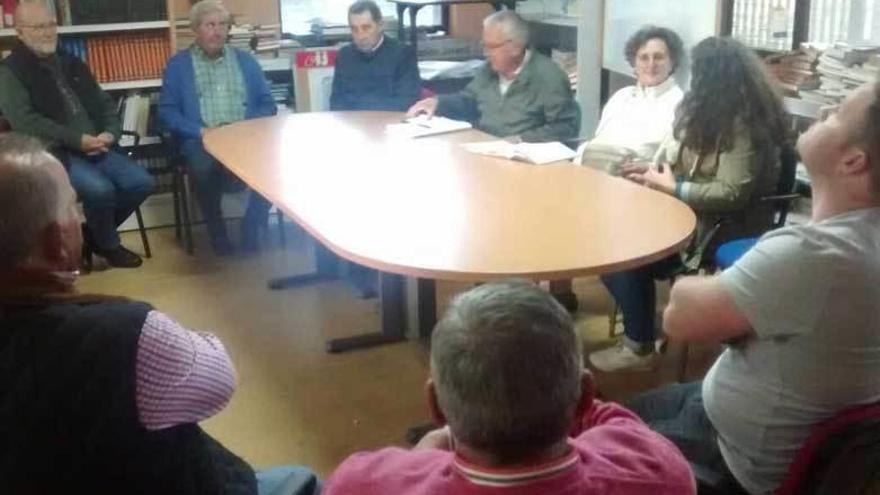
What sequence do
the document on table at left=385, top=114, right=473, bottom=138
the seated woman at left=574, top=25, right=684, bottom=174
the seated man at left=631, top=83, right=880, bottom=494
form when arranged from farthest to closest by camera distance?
the document on table at left=385, top=114, right=473, bottom=138
the seated woman at left=574, top=25, right=684, bottom=174
the seated man at left=631, top=83, right=880, bottom=494

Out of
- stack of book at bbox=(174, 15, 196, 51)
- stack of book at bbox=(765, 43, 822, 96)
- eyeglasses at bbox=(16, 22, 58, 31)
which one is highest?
eyeglasses at bbox=(16, 22, 58, 31)

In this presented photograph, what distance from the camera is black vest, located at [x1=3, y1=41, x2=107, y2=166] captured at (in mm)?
4520

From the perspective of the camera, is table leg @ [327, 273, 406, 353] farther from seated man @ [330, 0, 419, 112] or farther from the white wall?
the white wall

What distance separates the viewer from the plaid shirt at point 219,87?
4938mm

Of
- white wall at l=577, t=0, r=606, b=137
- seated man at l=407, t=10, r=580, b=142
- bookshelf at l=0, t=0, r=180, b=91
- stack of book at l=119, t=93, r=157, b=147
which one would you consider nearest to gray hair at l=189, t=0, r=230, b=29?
bookshelf at l=0, t=0, r=180, b=91

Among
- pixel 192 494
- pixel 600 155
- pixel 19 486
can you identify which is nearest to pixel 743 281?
pixel 192 494

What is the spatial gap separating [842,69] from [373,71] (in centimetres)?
236

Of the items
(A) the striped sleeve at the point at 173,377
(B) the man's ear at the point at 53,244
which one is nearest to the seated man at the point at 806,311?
(A) the striped sleeve at the point at 173,377

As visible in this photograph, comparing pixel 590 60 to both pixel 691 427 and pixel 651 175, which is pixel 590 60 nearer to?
pixel 651 175

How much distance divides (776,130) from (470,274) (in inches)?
56.0

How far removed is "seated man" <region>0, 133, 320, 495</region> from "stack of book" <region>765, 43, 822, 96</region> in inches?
111

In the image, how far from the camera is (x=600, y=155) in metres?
3.74

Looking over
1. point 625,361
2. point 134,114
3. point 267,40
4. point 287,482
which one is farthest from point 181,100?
point 287,482

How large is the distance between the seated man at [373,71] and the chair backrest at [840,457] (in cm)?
372
